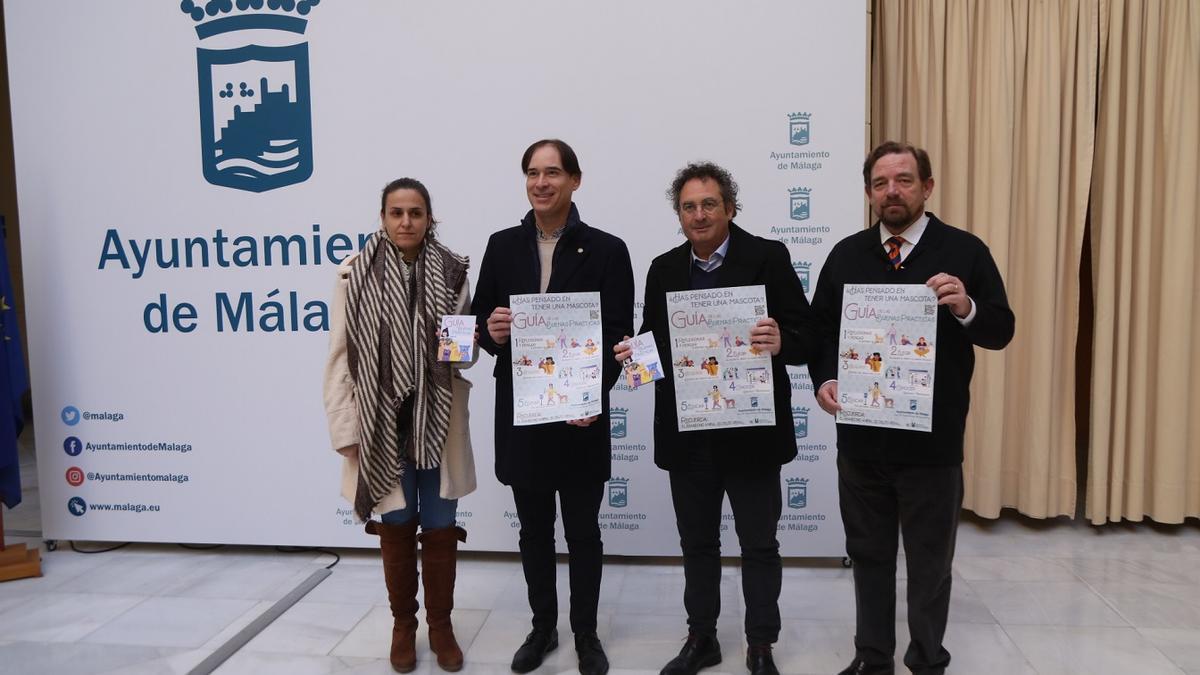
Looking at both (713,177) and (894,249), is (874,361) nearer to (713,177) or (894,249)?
(894,249)

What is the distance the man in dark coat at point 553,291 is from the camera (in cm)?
224

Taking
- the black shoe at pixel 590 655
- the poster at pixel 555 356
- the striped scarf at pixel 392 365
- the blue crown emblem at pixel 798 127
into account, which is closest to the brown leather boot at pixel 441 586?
the striped scarf at pixel 392 365

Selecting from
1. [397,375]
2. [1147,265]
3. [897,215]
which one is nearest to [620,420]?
[397,375]

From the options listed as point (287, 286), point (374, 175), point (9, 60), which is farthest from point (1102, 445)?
point (9, 60)

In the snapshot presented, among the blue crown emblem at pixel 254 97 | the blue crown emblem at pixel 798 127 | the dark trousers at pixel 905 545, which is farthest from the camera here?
the blue crown emblem at pixel 254 97

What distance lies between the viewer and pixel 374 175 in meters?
3.37

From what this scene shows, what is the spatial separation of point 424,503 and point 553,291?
86 centimetres

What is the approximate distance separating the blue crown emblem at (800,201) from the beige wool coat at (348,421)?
62.0 inches

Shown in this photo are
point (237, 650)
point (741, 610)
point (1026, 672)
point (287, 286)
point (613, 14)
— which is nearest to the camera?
point (1026, 672)

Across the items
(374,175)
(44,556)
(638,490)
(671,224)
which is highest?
(374,175)

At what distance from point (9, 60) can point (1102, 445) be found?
5.76 m

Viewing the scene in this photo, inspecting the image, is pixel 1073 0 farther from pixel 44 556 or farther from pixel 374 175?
pixel 44 556

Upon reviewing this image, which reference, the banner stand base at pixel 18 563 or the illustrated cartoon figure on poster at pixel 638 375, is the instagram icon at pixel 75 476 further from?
the illustrated cartoon figure on poster at pixel 638 375

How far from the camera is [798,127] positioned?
315 centimetres
